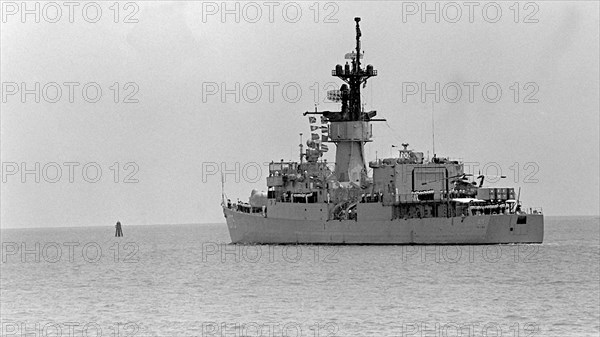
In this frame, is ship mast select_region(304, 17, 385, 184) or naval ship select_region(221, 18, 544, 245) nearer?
naval ship select_region(221, 18, 544, 245)

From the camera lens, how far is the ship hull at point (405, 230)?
8362 centimetres

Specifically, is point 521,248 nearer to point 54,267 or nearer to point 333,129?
point 333,129

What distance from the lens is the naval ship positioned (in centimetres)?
8444

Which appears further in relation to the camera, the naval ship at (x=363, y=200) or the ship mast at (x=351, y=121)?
the ship mast at (x=351, y=121)

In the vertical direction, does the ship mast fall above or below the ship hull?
above

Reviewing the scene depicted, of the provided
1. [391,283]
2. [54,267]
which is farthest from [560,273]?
[54,267]

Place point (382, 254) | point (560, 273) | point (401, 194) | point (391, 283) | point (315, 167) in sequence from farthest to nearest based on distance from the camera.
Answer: point (315, 167), point (401, 194), point (382, 254), point (560, 273), point (391, 283)

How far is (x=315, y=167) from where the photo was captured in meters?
92.9

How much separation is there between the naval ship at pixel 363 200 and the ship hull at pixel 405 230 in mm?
65

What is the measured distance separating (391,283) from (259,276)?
931cm

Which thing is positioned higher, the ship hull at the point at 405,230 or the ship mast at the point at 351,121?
the ship mast at the point at 351,121

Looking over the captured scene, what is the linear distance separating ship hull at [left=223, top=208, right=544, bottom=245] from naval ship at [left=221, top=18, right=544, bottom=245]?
0.06 metres

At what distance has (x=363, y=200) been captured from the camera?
290ft

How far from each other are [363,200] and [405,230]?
155 inches
